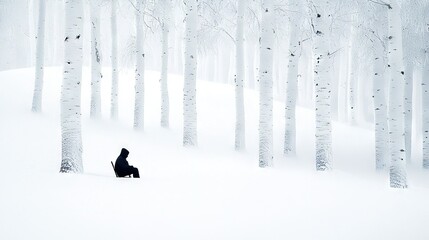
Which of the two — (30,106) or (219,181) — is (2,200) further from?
(30,106)

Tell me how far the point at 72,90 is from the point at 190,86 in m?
5.59

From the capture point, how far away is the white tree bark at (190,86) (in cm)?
1277

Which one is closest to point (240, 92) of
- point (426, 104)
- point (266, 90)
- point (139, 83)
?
point (266, 90)

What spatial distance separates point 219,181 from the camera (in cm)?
733

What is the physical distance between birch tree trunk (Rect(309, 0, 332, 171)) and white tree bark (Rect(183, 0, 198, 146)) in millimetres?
4768

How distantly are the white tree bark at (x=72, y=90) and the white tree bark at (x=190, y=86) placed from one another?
17.4 ft

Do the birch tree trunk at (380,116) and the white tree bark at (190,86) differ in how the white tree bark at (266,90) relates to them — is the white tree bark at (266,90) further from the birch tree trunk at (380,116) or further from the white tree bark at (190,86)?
the birch tree trunk at (380,116)

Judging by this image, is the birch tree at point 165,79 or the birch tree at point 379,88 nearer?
the birch tree at point 379,88

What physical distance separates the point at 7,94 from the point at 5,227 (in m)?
13.7

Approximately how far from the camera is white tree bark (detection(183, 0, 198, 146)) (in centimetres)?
→ 1277

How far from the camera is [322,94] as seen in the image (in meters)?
9.73

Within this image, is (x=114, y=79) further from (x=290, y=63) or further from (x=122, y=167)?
(x=122, y=167)

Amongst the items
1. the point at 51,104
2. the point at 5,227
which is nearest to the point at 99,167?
the point at 5,227

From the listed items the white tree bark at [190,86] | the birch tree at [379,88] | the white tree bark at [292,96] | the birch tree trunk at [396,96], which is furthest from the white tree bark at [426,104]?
the white tree bark at [190,86]
